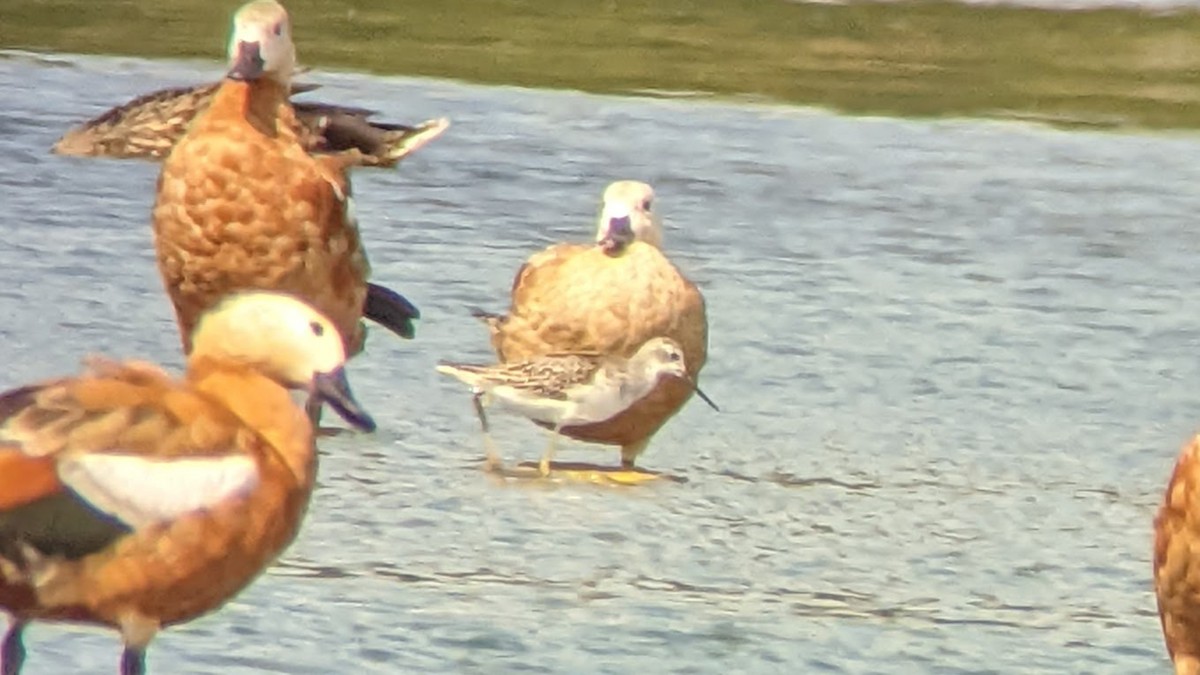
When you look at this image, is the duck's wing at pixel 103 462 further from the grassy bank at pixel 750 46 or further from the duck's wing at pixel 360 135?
the grassy bank at pixel 750 46

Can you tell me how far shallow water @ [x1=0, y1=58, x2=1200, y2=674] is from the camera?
17.6 ft

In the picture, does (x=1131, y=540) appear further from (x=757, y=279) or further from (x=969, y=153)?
(x=969, y=153)


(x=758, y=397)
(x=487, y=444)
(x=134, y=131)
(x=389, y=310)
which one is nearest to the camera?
(x=487, y=444)

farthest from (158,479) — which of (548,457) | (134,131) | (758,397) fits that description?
(134,131)

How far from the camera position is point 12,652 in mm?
4715

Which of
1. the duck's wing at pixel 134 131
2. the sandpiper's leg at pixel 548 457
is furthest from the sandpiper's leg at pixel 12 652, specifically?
the duck's wing at pixel 134 131

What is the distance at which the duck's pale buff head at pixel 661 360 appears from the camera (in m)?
6.75

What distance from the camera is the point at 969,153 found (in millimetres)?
10469

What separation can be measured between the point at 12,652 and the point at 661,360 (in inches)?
92.1

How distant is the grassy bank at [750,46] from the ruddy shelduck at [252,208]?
450 centimetres

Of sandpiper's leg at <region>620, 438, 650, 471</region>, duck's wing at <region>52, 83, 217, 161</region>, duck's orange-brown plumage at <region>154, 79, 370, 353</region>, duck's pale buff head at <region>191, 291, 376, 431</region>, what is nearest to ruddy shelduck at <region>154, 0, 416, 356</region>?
duck's orange-brown plumage at <region>154, 79, 370, 353</region>

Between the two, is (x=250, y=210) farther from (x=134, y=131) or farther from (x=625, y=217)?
(x=134, y=131)

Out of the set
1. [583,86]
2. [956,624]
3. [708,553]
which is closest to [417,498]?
[708,553]

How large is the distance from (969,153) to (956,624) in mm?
5151
